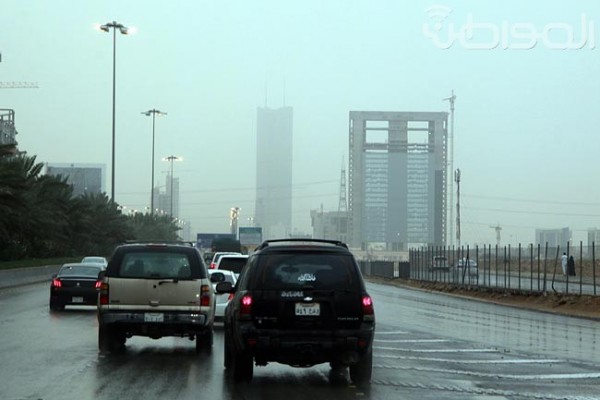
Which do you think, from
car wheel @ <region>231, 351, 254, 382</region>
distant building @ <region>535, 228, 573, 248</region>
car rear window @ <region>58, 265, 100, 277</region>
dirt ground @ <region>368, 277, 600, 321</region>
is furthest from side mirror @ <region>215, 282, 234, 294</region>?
distant building @ <region>535, 228, 573, 248</region>

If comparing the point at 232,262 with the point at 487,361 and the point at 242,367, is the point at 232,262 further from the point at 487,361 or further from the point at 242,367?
the point at 242,367

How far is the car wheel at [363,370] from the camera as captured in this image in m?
14.1

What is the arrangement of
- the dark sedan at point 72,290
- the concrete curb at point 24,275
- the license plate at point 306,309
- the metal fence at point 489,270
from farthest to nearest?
the concrete curb at point 24,275 → the metal fence at point 489,270 → the dark sedan at point 72,290 → the license plate at point 306,309

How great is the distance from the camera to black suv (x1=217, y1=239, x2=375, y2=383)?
13508 mm

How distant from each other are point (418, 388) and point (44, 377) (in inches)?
205

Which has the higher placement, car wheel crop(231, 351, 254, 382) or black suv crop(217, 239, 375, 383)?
black suv crop(217, 239, 375, 383)

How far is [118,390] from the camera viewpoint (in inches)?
515

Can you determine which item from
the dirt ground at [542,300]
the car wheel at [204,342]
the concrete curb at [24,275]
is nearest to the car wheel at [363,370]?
the car wheel at [204,342]

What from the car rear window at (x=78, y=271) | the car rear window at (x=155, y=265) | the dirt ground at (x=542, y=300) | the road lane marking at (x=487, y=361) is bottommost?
the dirt ground at (x=542, y=300)

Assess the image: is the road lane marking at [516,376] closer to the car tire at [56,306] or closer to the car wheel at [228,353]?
the car wheel at [228,353]

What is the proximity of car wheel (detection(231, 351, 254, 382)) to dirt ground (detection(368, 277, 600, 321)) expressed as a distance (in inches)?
902

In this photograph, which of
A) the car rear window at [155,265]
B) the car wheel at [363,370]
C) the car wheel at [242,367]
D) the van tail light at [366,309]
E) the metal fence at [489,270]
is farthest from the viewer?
the metal fence at [489,270]

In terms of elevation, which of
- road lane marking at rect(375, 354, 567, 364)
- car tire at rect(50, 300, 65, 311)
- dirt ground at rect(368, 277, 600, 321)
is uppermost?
road lane marking at rect(375, 354, 567, 364)

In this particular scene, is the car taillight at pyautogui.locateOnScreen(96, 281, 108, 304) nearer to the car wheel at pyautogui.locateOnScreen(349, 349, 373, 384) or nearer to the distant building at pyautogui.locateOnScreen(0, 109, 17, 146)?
the car wheel at pyautogui.locateOnScreen(349, 349, 373, 384)
